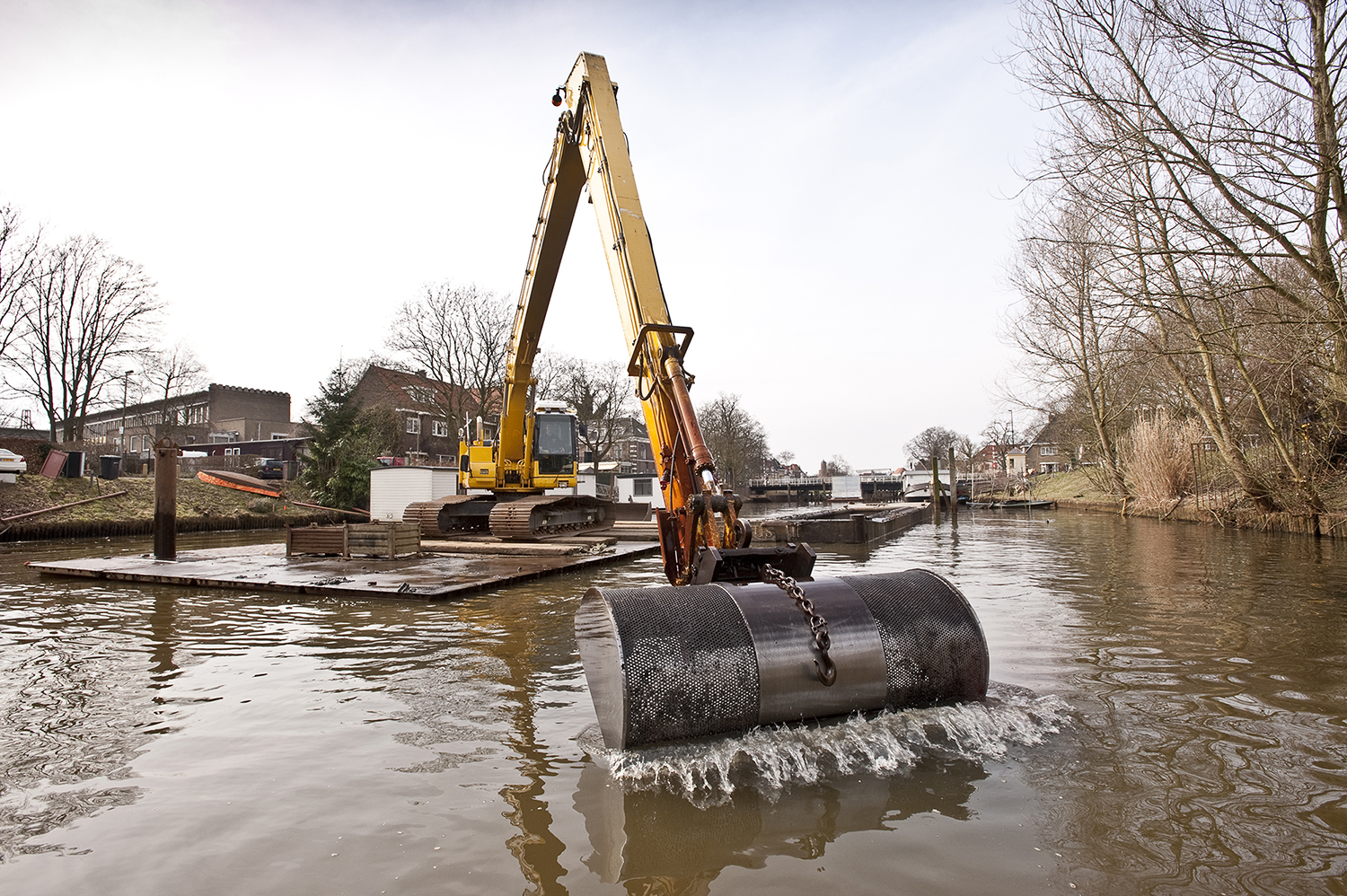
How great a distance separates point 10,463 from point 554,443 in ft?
67.9

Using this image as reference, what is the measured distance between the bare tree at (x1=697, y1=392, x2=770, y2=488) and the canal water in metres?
55.9

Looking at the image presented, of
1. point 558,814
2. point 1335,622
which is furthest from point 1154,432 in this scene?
point 558,814

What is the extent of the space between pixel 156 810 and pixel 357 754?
3.19 ft

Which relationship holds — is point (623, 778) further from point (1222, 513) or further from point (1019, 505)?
point (1019, 505)

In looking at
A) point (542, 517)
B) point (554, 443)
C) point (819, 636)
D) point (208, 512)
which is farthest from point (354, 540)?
point (208, 512)

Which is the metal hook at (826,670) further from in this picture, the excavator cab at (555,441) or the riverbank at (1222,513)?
the riverbank at (1222,513)

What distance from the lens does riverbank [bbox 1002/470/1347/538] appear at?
60.3ft

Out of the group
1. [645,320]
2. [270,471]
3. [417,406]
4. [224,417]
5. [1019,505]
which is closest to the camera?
[645,320]

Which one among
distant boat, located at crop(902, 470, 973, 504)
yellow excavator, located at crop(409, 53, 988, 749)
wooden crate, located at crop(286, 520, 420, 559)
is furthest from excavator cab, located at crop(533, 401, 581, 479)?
distant boat, located at crop(902, 470, 973, 504)

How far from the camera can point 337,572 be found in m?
12.0

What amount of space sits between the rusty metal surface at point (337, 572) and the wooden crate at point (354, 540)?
19cm

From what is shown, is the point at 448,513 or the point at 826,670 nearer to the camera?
the point at 826,670

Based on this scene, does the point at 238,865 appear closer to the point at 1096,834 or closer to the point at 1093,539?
the point at 1096,834

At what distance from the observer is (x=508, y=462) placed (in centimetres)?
1784
